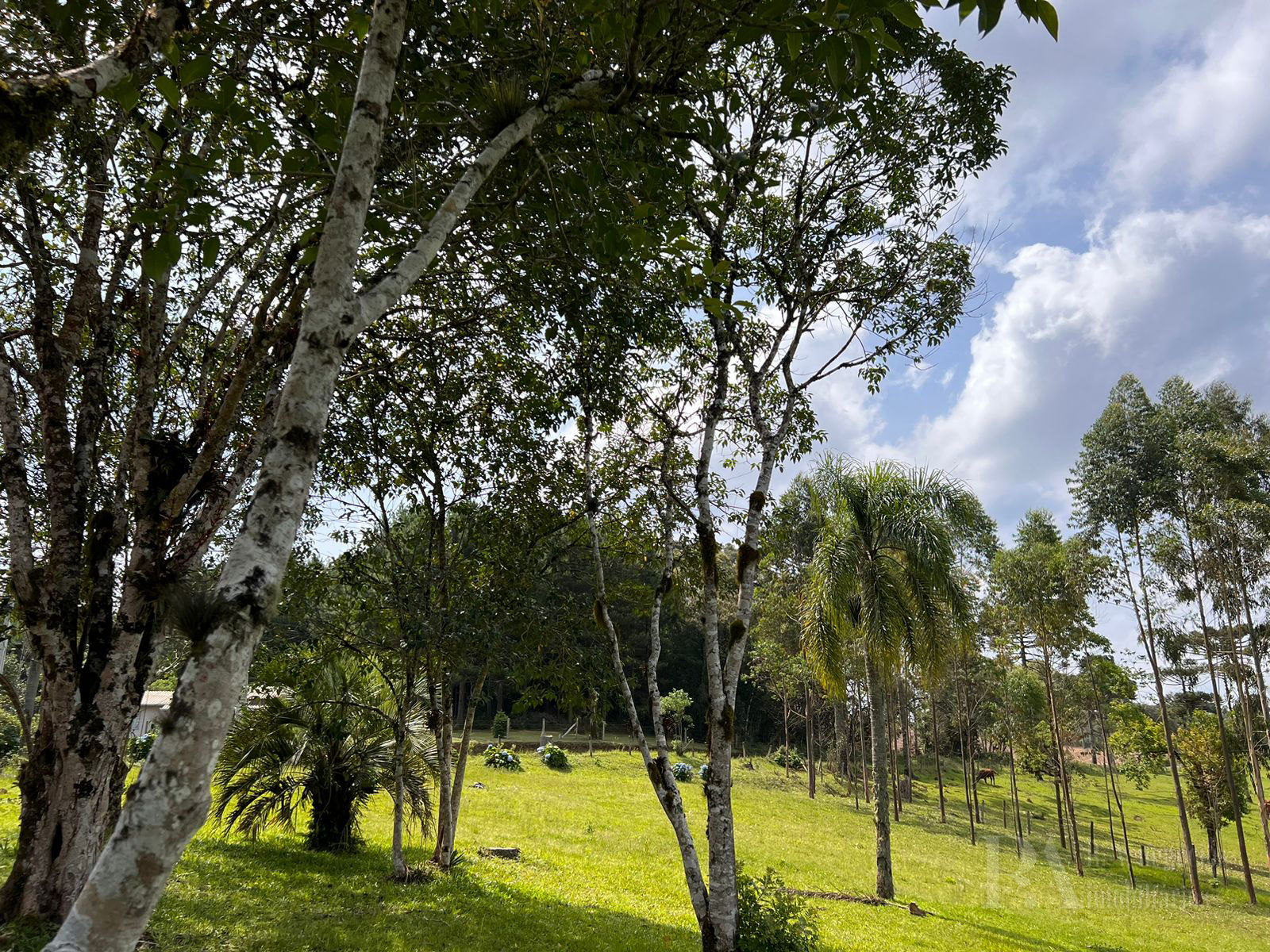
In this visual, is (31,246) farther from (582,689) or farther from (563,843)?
(563,843)

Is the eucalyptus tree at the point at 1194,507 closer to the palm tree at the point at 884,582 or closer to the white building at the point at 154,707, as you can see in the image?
the palm tree at the point at 884,582

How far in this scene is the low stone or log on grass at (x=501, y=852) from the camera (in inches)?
464

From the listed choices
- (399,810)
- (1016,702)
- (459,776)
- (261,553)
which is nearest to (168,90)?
(261,553)

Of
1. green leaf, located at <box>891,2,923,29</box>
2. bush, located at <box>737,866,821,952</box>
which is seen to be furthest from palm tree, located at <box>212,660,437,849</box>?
green leaf, located at <box>891,2,923,29</box>

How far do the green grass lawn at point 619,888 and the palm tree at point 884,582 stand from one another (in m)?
3.31

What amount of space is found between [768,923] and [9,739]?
24.3m

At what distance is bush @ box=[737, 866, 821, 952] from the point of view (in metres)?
6.07

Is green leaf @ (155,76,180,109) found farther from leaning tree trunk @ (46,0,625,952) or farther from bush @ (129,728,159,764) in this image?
bush @ (129,728,159,764)

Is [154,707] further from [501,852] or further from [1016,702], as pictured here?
[1016,702]

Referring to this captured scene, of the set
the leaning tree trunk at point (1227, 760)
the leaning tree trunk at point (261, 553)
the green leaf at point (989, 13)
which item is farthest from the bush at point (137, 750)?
the leaning tree trunk at point (1227, 760)

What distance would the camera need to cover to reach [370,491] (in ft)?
30.5

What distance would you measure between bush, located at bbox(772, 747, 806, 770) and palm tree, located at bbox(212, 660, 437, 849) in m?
29.6

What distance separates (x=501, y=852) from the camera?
1191cm

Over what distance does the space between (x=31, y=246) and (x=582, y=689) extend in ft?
22.0
